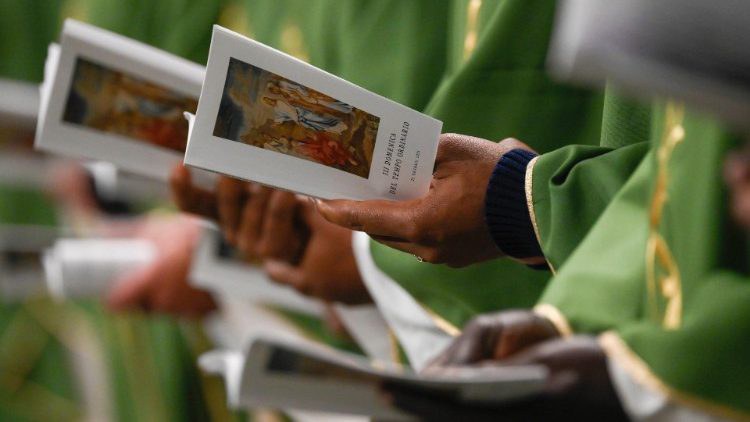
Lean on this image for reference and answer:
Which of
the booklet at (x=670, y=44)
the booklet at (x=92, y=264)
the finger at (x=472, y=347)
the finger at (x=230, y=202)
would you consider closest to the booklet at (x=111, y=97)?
the finger at (x=230, y=202)

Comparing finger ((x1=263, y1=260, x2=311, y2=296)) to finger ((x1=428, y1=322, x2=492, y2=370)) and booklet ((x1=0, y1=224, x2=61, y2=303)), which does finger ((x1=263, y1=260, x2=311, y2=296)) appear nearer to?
finger ((x1=428, y1=322, x2=492, y2=370))

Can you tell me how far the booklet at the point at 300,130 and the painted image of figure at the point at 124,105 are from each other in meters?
0.30

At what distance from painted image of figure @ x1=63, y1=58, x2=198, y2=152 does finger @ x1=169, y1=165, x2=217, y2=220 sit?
0.06m

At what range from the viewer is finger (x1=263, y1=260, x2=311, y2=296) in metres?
1.07

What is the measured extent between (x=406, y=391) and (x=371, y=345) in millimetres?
516

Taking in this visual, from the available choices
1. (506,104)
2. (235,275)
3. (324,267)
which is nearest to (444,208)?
(506,104)

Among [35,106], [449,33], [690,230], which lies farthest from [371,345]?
[35,106]

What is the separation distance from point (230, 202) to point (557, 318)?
1.76 feet

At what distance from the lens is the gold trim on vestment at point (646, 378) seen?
50cm

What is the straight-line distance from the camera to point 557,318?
0.58m

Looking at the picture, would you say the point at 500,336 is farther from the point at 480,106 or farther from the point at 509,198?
the point at 480,106

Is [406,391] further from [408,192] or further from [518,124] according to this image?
[518,124]

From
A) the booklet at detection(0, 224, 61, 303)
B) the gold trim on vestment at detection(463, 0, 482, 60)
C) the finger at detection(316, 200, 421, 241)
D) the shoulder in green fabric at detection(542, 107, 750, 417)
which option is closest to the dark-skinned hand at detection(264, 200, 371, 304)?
the gold trim on vestment at detection(463, 0, 482, 60)

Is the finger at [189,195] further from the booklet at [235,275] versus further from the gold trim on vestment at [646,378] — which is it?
the gold trim on vestment at [646,378]
